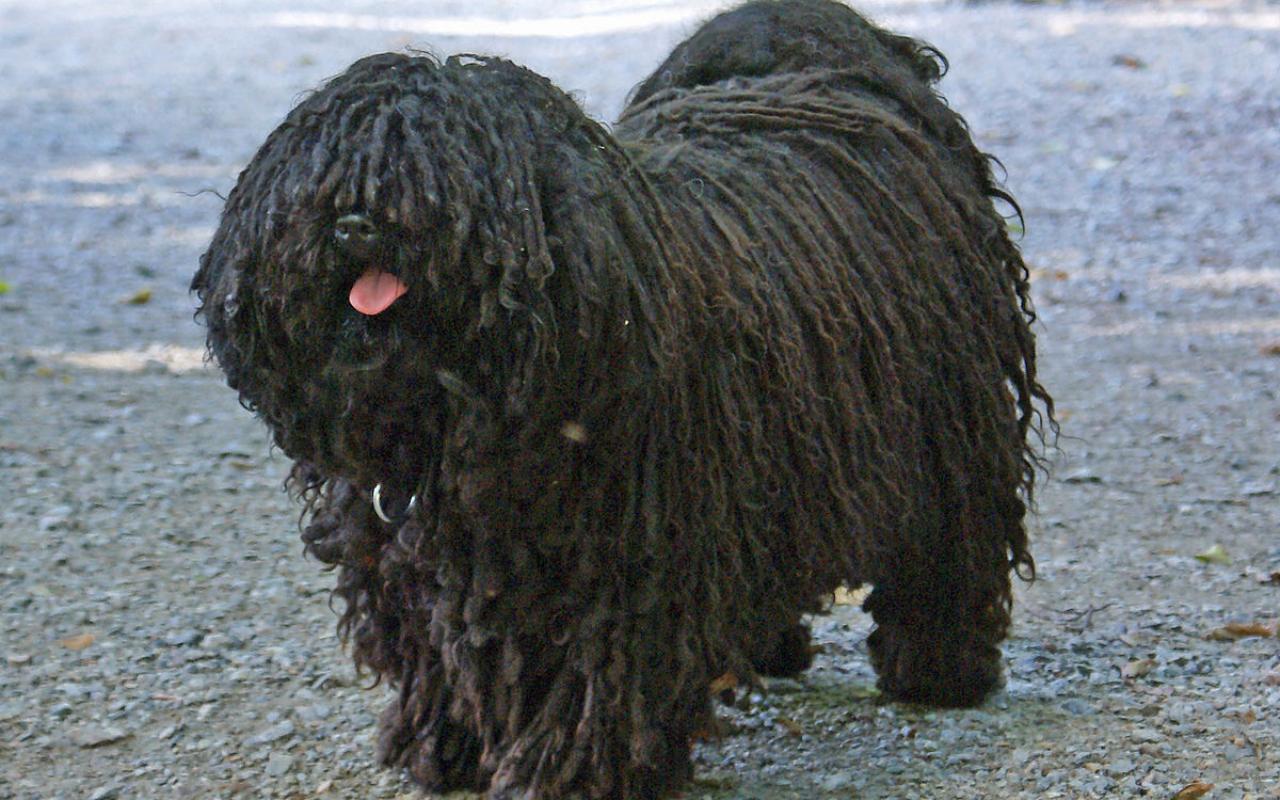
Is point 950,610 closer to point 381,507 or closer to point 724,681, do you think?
point 724,681

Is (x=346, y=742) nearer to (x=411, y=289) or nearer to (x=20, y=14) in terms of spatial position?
(x=411, y=289)

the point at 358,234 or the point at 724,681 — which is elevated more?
the point at 358,234

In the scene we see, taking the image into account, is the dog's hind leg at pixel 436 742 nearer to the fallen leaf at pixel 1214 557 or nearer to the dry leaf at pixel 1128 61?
the fallen leaf at pixel 1214 557

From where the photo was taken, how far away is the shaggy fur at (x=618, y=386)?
136 inches

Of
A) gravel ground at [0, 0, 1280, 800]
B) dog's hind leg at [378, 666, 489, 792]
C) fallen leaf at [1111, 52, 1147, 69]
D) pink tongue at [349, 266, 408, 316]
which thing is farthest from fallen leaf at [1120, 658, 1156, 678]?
fallen leaf at [1111, 52, 1147, 69]

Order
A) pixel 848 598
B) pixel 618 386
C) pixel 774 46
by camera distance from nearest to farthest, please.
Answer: pixel 618 386
pixel 774 46
pixel 848 598

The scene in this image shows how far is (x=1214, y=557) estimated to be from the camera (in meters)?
5.99

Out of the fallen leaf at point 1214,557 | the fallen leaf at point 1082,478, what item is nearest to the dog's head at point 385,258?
the fallen leaf at point 1214,557

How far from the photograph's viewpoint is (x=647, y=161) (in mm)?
4141

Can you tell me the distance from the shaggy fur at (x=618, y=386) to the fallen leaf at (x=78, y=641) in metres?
1.33

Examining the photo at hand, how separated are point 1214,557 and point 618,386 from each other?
3.16 m

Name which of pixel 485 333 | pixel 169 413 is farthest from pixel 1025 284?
pixel 169 413

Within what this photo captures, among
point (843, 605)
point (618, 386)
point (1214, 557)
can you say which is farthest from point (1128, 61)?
point (618, 386)

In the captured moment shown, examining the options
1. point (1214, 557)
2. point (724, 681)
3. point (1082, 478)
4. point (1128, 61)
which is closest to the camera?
point (724, 681)
